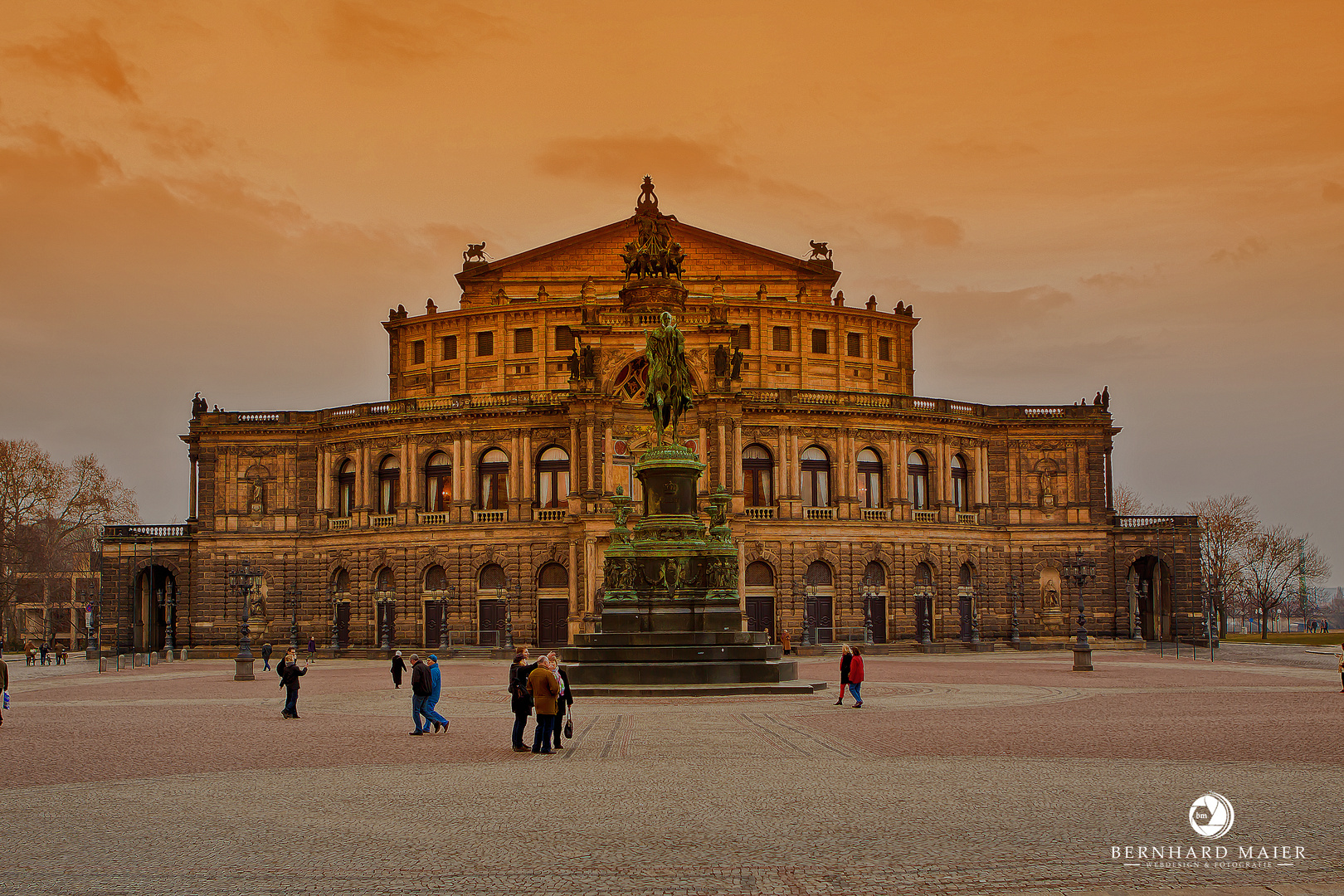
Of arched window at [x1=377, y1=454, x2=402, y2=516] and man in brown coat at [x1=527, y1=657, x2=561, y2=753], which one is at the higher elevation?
arched window at [x1=377, y1=454, x2=402, y2=516]

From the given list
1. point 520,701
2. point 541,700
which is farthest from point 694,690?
point 541,700

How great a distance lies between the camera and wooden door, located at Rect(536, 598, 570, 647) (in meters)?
73.2

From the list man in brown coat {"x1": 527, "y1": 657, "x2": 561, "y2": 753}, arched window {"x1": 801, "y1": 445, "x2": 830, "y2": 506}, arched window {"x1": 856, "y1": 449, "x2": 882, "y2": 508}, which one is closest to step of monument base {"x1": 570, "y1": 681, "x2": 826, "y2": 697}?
man in brown coat {"x1": 527, "y1": 657, "x2": 561, "y2": 753}

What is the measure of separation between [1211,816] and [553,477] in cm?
6287

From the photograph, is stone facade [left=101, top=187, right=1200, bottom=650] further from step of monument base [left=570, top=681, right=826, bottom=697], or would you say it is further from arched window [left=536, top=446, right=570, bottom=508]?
step of monument base [left=570, top=681, right=826, bottom=697]

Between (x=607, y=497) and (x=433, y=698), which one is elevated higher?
(x=607, y=497)

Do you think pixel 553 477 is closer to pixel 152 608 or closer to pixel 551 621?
→ pixel 551 621

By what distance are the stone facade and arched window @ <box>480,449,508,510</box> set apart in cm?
14

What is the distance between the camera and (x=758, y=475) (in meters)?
74.9

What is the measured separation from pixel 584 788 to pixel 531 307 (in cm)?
6759

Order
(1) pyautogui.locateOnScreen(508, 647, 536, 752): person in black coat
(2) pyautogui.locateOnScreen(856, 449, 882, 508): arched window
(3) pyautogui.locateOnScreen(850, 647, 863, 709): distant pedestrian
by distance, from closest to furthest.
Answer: (1) pyautogui.locateOnScreen(508, 647, 536, 752): person in black coat < (3) pyautogui.locateOnScreen(850, 647, 863, 709): distant pedestrian < (2) pyautogui.locateOnScreen(856, 449, 882, 508): arched window

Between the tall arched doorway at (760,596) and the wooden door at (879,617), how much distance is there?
593cm

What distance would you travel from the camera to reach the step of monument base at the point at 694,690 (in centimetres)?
3212

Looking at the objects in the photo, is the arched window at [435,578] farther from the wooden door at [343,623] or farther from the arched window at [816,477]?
the arched window at [816,477]
